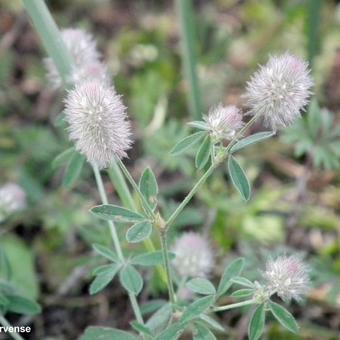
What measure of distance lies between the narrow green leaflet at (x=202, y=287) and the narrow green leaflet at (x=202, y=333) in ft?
0.24

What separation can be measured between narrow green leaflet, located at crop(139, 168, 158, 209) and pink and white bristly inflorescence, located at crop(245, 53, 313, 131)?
260mm

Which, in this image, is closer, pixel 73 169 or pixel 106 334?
pixel 106 334

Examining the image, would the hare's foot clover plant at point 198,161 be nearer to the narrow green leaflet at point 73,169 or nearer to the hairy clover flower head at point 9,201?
the narrow green leaflet at point 73,169

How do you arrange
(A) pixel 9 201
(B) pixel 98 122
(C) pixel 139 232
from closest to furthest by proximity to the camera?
(B) pixel 98 122, (C) pixel 139 232, (A) pixel 9 201

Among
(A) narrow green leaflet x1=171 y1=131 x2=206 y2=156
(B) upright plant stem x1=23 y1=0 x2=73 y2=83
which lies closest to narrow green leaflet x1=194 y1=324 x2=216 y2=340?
(A) narrow green leaflet x1=171 y1=131 x2=206 y2=156

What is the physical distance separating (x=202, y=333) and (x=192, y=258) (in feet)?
1.10

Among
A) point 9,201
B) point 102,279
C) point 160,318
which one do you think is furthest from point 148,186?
point 9,201

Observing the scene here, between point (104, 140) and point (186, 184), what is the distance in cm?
112

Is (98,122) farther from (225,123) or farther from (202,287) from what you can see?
(202,287)

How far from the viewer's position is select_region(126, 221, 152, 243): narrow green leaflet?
1.19 metres

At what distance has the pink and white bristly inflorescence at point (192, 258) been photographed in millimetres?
1569

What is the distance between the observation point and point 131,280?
130 centimetres

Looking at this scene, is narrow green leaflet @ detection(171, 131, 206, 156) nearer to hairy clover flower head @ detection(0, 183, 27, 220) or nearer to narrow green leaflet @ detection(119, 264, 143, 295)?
narrow green leaflet @ detection(119, 264, 143, 295)

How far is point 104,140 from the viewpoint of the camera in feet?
3.65
